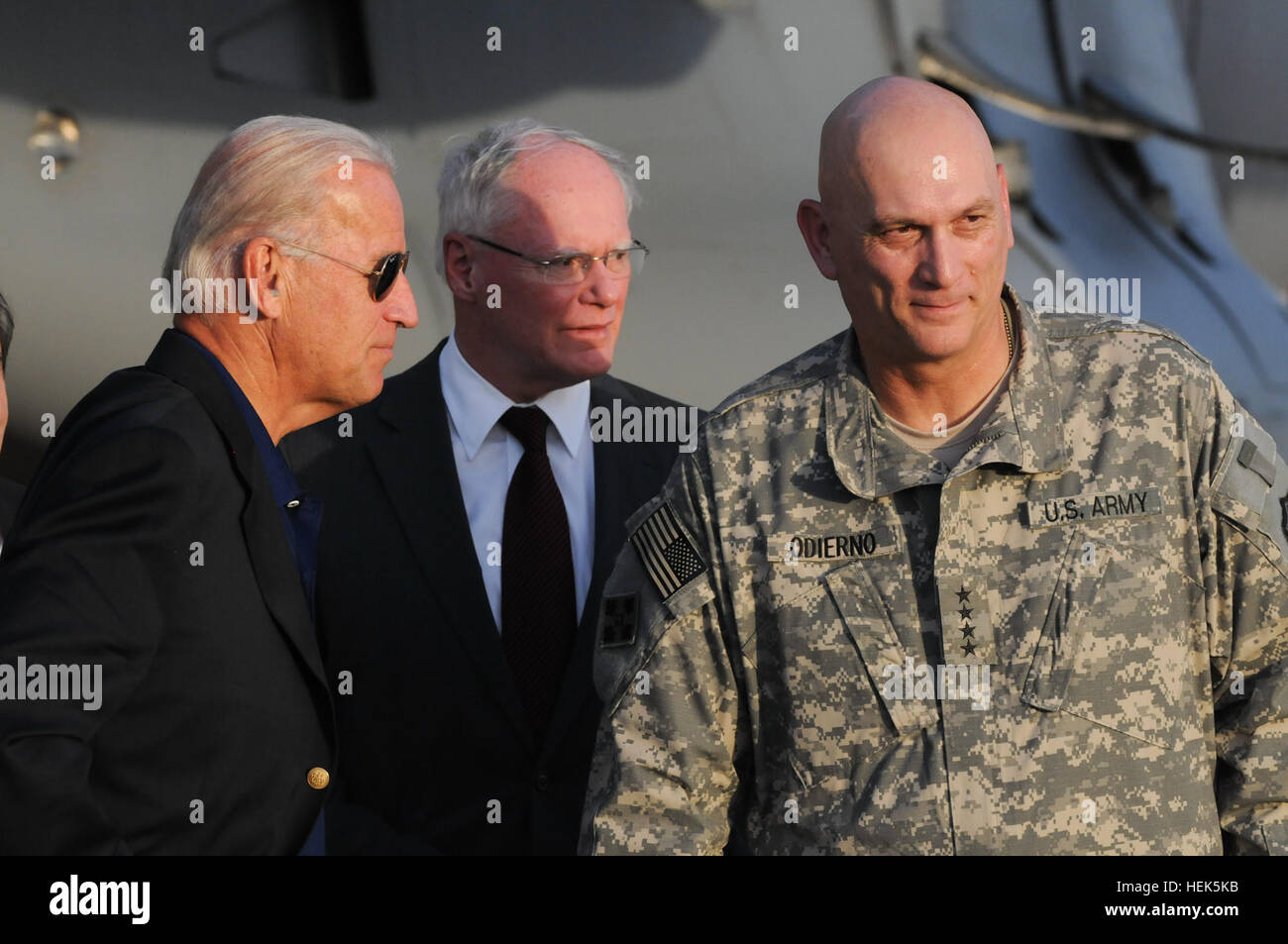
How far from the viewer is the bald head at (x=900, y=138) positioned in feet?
7.75

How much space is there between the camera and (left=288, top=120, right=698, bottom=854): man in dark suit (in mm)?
2893

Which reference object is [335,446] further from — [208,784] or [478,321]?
[208,784]

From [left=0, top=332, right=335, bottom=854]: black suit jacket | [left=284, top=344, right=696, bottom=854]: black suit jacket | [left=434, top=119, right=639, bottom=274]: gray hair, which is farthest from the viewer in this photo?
[left=434, top=119, right=639, bottom=274]: gray hair

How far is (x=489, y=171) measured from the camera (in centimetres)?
329

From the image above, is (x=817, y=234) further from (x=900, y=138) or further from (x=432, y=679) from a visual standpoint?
(x=432, y=679)

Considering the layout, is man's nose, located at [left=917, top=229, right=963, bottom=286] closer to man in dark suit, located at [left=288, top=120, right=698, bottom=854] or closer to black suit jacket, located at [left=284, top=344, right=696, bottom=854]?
man in dark suit, located at [left=288, top=120, right=698, bottom=854]

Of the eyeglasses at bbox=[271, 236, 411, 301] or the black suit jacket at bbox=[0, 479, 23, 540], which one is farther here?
the black suit jacket at bbox=[0, 479, 23, 540]

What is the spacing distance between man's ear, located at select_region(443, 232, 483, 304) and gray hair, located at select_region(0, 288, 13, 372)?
0.91 meters

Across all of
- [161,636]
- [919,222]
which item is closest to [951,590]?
[919,222]

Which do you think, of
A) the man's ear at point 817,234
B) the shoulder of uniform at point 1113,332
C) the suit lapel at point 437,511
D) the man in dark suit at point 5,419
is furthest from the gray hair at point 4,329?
the shoulder of uniform at point 1113,332

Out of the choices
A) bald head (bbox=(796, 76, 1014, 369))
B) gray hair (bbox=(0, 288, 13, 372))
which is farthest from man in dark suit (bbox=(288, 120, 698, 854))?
gray hair (bbox=(0, 288, 13, 372))

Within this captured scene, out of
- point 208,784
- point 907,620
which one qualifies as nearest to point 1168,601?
point 907,620

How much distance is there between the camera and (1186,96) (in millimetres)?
3488

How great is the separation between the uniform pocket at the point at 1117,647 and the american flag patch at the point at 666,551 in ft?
1.73
